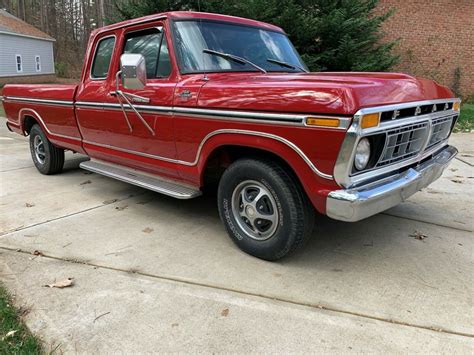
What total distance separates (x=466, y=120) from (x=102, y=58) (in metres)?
11.0

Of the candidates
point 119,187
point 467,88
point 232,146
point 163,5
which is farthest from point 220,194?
point 467,88

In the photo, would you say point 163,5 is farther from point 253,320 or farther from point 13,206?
point 253,320

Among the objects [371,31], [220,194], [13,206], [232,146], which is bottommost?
[13,206]

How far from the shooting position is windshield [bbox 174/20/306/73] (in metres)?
3.82

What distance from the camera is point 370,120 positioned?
2646mm

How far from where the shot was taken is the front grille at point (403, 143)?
295 cm

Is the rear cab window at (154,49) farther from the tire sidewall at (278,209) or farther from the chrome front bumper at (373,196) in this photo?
the chrome front bumper at (373,196)

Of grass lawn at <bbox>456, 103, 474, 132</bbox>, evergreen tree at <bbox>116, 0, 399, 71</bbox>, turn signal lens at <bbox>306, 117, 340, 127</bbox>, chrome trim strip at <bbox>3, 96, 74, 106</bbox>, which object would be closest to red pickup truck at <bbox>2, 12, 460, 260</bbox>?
turn signal lens at <bbox>306, 117, 340, 127</bbox>

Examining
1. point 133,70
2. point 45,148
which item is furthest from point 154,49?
point 45,148

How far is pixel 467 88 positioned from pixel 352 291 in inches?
643

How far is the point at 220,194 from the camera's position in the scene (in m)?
3.60

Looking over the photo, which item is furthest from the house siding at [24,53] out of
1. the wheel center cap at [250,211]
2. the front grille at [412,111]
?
the front grille at [412,111]

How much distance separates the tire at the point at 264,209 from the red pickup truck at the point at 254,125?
0.03 ft

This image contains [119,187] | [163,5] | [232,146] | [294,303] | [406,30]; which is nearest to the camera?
[294,303]
